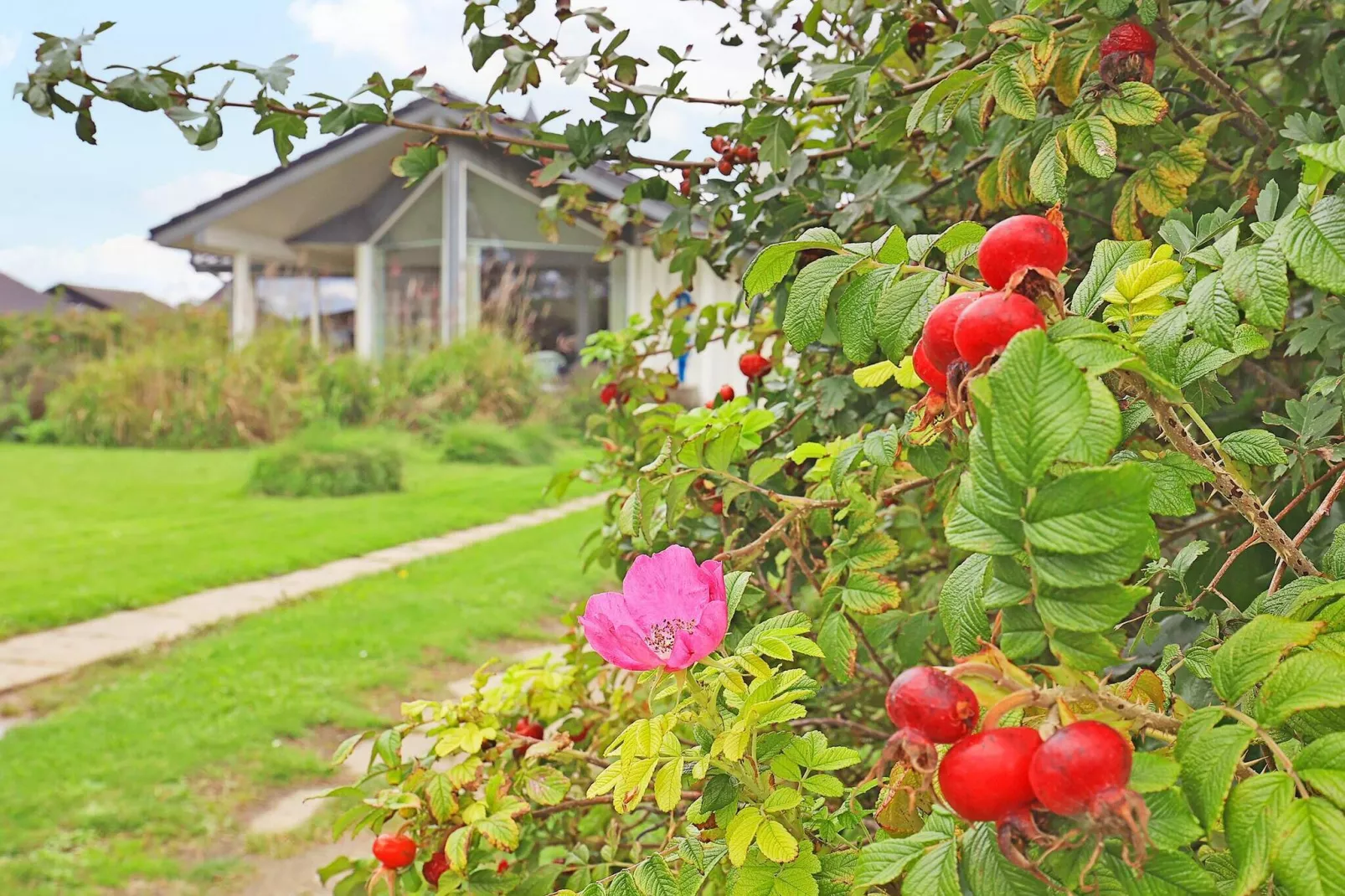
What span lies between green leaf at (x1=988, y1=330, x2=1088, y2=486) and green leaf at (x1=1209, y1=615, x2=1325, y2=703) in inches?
6.9

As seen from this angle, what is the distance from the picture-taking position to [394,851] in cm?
115

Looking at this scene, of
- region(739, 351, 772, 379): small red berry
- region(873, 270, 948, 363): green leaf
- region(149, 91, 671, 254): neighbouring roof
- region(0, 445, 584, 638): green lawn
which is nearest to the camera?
region(873, 270, 948, 363): green leaf

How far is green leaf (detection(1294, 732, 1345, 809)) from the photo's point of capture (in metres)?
0.44

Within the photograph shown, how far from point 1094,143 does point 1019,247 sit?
0.56 meters

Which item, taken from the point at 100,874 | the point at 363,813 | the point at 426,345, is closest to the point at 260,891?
the point at 100,874

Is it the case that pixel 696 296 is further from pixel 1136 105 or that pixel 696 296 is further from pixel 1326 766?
pixel 1326 766

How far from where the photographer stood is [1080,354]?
50 cm

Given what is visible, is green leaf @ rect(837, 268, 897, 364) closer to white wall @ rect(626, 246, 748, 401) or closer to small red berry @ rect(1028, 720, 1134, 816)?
small red berry @ rect(1028, 720, 1134, 816)

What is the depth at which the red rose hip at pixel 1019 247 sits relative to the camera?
535mm

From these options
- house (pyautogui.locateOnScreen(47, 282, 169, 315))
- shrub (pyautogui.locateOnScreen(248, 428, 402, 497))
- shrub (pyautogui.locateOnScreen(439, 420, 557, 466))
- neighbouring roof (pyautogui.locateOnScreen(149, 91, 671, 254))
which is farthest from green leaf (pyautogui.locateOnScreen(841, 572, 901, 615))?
house (pyautogui.locateOnScreen(47, 282, 169, 315))

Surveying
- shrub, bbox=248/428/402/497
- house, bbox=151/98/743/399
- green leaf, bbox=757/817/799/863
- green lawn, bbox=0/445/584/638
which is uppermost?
house, bbox=151/98/743/399

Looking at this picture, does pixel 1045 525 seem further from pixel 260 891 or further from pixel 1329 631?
pixel 260 891

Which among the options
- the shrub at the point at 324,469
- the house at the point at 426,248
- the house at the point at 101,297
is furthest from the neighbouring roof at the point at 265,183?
the house at the point at 101,297

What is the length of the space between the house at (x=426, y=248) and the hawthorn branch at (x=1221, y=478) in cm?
1143
